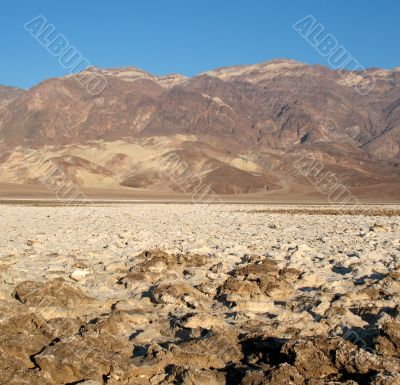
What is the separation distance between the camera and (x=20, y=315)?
5785 mm

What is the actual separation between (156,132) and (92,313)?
189769 mm

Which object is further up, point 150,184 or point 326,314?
point 150,184

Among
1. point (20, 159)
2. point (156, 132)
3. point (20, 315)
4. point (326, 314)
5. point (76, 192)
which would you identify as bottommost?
point (326, 314)

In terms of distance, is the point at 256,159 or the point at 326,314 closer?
the point at 326,314

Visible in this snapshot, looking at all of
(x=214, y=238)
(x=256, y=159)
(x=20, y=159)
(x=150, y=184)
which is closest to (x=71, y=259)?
(x=214, y=238)

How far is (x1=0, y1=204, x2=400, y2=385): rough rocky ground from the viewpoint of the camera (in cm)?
455

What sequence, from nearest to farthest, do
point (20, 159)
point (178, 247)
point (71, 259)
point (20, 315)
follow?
point (20, 315) → point (71, 259) → point (178, 247) → point (20, 159)

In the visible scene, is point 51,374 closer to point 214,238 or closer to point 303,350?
point 303,350

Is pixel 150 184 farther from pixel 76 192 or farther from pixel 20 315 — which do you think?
pixel 20 315

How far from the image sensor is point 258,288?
24.6 feet

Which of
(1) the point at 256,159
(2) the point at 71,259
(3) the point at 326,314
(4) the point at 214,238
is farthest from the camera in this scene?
(1) the point at 256,159

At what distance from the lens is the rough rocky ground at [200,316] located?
455 cm

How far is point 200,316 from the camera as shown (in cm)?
606

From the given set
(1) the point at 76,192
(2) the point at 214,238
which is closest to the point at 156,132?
(1) the point at 76,192
